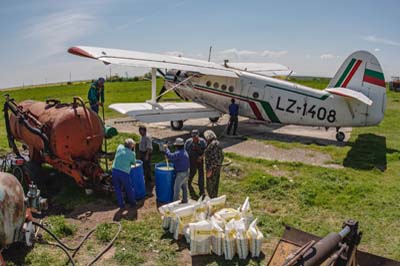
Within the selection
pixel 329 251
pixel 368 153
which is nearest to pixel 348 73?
pixel 368 153

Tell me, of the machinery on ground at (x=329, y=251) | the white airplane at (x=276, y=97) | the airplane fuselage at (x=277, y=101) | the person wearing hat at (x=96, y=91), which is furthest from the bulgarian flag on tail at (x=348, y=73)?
the machinery on ground at (x=329, y=251)

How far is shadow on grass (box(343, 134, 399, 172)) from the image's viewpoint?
1075cm

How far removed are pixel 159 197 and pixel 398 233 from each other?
463 centimetres

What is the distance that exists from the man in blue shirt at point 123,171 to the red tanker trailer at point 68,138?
0.77 meters

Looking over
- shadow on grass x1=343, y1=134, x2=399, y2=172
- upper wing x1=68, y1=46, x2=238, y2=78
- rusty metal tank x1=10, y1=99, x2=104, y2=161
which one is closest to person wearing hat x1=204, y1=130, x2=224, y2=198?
rusty metal tank x1=10, y1=99, x2=104, y2=161

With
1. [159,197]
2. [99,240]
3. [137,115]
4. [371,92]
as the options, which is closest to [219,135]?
[137,115]

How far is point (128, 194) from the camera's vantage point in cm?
751

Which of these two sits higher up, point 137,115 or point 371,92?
point 371,92

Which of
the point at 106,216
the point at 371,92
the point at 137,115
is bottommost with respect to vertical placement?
the point at 106,216

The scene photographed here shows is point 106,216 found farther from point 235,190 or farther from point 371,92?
point 371,92

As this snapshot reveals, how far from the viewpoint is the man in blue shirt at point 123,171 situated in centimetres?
727

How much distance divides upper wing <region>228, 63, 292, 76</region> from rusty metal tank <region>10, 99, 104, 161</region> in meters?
13.7

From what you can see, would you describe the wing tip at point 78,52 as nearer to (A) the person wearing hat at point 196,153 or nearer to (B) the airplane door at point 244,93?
(A) the person wearing hat at point 196,153

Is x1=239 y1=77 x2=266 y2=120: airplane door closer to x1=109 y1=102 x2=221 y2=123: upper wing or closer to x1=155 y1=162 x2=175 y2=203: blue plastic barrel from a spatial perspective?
x1=109 y1=102 x2=221 y2=123: upper wing
